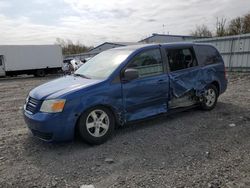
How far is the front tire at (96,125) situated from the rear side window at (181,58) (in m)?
1.86

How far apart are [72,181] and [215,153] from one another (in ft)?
7.29

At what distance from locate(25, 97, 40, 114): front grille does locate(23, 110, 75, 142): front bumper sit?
0.35ft

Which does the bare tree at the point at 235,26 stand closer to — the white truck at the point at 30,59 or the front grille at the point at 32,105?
the white truck at the point at 30,59

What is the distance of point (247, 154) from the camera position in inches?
159

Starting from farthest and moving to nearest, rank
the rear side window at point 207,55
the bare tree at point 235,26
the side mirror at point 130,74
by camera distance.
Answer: the bare tree at point 235,26 → the rear side window at point 207,55 → the side mirror at point 130,74

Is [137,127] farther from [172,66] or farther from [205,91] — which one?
[205,91]

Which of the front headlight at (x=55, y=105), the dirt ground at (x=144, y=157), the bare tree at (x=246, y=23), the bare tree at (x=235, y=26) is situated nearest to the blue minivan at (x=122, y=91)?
the front headlight at (x=55, y=105)

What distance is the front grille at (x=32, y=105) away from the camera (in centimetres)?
440

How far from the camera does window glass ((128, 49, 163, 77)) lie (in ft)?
16.8

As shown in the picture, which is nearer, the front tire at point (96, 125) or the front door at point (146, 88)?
the front tire at point (96, 125)

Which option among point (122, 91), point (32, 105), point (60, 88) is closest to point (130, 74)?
point (122, 91)

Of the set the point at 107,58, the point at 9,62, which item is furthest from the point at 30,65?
the point at 107,58

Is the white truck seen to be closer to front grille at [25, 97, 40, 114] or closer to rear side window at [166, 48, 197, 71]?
front grille at [25, 97, 40, 114]

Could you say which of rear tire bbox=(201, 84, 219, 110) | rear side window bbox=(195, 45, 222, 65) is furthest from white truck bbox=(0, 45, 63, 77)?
rear tire bbox=(201, 84, 219, 110)
